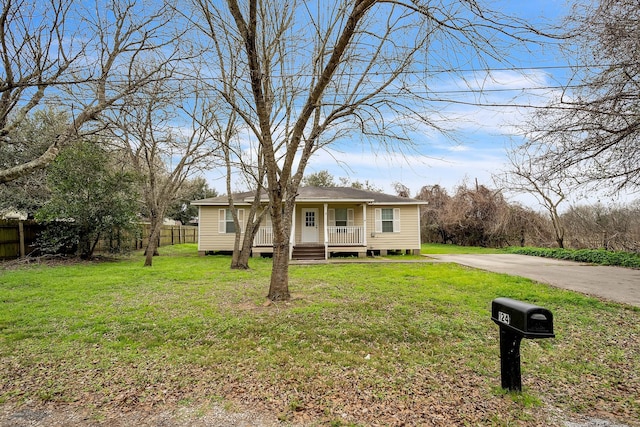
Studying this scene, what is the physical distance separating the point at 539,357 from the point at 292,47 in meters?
6.05

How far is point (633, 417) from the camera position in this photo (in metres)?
2.50

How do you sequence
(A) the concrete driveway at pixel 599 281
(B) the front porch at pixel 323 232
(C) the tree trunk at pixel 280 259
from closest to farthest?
(C) the tree trunk at pixel 280 259
(A) the concrete driveway at pixel 599 281
(B) the front porch at pixel 323 232

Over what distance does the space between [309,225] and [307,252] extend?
6.27 feet

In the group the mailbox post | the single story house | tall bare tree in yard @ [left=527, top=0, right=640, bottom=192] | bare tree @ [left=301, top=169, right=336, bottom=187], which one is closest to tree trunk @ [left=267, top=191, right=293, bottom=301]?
the mailbox post

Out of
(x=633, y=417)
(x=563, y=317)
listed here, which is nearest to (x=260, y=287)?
(x=563, y=317)

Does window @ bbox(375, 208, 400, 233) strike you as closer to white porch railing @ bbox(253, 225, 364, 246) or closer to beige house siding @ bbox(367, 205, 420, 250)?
beige house siding @ bbox(367, 205, 420, 250)

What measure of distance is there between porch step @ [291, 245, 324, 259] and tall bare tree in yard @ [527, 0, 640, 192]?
954cm

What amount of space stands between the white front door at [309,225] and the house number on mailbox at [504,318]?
1346 centimetres

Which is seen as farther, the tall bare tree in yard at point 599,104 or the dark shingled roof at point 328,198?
the dark shingled roof at point 328,198

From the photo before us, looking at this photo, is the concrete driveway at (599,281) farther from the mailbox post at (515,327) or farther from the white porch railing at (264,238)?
the white porch railing at (264,238)

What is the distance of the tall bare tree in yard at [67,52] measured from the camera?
3.47 meters

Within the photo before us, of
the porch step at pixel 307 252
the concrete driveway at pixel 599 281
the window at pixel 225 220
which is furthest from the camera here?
the window at pixel 225 220

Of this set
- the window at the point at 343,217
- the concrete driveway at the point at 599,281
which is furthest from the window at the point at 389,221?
the concrete driveway at the point at 599,281

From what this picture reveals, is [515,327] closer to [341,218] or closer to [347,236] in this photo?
[347,236]
